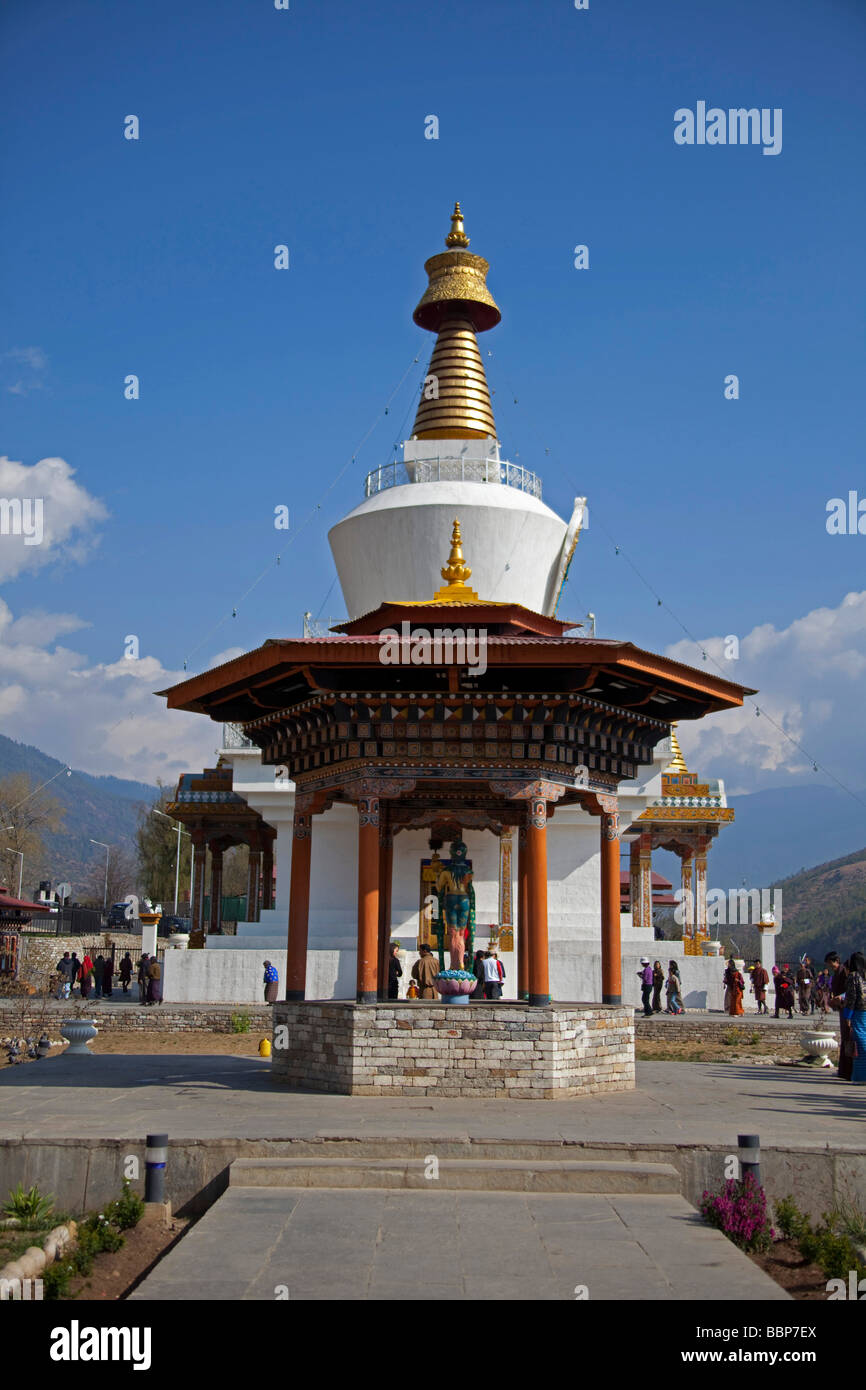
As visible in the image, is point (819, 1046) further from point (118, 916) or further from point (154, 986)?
point (118, 916)

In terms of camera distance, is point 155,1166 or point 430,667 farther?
point 430,667

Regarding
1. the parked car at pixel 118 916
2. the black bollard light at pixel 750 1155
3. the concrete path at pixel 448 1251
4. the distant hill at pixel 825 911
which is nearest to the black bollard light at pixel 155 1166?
the concrete path at pixel 448 1251

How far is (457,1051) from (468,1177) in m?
3.96

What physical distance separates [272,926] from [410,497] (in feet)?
37.8

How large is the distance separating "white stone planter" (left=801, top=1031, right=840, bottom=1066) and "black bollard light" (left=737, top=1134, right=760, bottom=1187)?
35.6 feet

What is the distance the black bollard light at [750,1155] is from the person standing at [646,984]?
63.4ft

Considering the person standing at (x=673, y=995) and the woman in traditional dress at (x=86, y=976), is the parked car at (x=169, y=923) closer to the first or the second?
the woman in traditional dress at (x=86, y=976)

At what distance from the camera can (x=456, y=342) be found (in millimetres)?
28375

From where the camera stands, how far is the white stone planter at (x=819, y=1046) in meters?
19.4

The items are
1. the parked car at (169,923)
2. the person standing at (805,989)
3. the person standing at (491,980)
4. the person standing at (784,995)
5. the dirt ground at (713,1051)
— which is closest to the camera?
the person standing at (491,980)

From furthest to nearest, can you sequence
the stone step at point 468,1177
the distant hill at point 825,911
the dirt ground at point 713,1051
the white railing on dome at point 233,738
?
the distant hill at point 825,911
the white railing on dome at point 233,738
the dirt ground at point 713,1051
the stone step at point 468,1177

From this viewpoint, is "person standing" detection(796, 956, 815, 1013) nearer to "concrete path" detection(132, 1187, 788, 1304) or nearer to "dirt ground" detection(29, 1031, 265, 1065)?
"dirt ground" detection(29, 1031, 265, 1065)

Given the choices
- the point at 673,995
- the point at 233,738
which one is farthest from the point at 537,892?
the point at 233,738

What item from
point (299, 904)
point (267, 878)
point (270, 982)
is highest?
point (267, 878)
